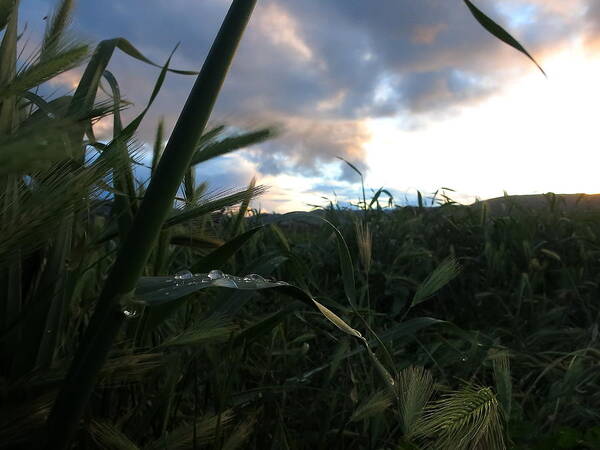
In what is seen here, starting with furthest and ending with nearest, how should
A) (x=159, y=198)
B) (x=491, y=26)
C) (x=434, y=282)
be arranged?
(x=434, y=282) → (x=491, y=26) → (x=159, y=198)

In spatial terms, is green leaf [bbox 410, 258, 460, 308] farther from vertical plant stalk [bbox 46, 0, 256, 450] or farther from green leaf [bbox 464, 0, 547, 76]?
vertical plant stalk [bbox 46, 0, 256, 450]

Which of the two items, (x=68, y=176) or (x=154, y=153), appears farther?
(x=154, y=153)

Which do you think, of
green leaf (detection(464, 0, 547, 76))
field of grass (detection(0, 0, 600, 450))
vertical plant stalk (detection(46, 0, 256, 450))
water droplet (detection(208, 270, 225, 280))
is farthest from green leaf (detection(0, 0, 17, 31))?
green leaf (detection(464, 0, 547, 76))

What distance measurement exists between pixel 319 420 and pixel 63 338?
1.80ft

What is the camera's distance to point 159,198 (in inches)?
24.8

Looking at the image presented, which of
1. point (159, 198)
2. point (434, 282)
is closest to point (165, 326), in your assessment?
point (434, 282)

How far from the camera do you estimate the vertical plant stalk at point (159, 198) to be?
0.63 meters

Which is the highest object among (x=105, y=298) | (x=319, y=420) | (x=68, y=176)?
(x=68, y=176)

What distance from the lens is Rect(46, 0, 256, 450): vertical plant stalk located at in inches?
24.7

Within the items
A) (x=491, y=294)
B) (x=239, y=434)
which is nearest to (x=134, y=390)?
(x=239, y=434)

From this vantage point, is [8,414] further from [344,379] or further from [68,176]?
[344,379]

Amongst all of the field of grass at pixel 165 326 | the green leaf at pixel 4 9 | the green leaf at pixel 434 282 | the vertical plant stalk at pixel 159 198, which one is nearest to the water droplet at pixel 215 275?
the field of grass at pixel 165 326

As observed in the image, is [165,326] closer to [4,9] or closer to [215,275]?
[215,275]

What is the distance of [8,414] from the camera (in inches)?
30.5
